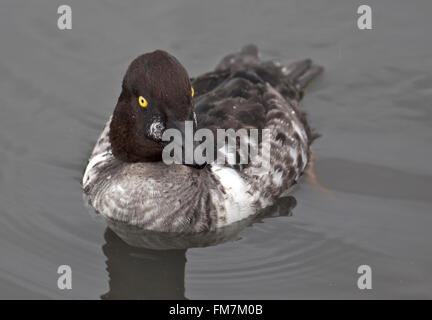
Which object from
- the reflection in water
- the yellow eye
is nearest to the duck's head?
the yellow eye

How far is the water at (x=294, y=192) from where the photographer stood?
884 cm

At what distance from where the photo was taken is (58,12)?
12594 mm

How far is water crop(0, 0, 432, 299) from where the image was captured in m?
8.84

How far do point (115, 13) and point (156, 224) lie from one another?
184 inches

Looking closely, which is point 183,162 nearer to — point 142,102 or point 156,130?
point 156,130

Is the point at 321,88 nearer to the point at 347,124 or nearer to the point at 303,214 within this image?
the point at 347,124

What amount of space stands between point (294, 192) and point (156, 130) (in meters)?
2.28

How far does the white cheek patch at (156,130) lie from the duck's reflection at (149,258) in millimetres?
1144

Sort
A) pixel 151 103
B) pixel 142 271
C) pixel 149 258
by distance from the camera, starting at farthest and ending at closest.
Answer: pixel 149 258
pixel 142 271
pixel 151 103

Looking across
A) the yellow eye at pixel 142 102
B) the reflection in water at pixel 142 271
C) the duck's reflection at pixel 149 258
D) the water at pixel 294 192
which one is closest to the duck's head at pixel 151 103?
the yellow eye at pixel 142 102

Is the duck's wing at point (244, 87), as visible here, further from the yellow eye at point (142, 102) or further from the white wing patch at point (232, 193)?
the yellow eye at point (142, 102)

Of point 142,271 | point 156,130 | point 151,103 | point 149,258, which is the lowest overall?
point 142,271

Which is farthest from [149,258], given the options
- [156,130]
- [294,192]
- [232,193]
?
[294,192]

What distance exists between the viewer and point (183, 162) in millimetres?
8680
